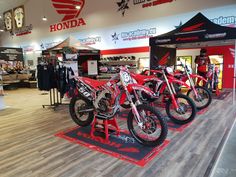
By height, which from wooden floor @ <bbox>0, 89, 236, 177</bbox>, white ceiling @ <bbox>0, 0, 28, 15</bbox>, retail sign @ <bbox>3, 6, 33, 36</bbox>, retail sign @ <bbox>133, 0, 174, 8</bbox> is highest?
white ceiling @ <bbox>0, 0, 28, 15</bbox>

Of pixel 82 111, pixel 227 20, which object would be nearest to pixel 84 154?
pixel 82 111

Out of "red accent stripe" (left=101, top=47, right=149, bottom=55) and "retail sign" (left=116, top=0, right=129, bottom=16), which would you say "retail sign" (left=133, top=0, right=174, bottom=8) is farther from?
"red accent stripe" (left=101, top=47, right=149, bottom=55)

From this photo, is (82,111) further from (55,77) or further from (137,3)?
(137,3)

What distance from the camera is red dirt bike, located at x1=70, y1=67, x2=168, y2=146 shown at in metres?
2.92

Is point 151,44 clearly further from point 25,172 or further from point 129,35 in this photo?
point 25,172

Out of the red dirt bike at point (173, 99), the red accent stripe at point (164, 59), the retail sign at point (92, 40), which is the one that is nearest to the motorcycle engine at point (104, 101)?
the red dirt bike at point (173, 99)

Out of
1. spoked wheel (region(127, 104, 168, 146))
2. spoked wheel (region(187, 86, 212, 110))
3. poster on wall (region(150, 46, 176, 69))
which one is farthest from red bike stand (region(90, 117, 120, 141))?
poster on wall (region(150, 46, 176, 69))

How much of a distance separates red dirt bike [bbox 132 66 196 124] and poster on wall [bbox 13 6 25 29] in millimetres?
13924

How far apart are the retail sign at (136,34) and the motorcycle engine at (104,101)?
685 cm

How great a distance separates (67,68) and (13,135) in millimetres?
2481

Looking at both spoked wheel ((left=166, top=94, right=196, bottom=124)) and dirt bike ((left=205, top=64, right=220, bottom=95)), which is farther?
dirt bike ((left=205, top=64, right=220, bottom=95))

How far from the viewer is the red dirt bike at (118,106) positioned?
115 inches

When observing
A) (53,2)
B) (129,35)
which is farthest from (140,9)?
(53,2)

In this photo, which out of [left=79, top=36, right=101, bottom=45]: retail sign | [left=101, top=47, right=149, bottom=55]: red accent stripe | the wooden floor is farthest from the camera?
[left=79, top=36, right=101, bottom=45]: retail sign
